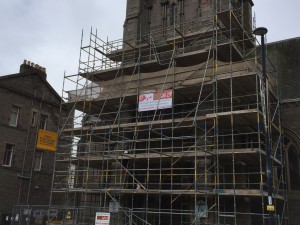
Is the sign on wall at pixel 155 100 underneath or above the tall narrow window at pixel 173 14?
underneath

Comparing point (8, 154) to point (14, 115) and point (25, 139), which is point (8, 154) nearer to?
point (25, 139)

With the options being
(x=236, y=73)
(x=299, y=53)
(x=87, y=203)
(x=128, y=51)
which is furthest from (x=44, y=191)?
(x=299, y=53)

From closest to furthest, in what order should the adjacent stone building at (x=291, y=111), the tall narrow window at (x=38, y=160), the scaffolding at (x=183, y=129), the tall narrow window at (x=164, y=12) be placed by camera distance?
the scaffolding at (x=183, y=129)
the adjacent stone building at (x=291, y=111)
the tall narrow window at (x=164, y=12)
the tall narrow window at (x=38, y=160)

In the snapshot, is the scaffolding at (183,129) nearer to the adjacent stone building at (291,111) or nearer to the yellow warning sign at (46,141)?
the adjacent stone building at (291,111)

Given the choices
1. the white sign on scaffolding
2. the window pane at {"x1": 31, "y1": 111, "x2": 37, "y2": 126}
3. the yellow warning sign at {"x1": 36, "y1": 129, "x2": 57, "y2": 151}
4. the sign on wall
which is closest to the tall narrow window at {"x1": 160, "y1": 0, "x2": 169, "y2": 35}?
the sign on wall

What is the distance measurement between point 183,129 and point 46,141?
10703 millimetres

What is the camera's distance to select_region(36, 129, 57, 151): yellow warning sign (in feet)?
83.6

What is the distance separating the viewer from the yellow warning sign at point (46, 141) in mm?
25484

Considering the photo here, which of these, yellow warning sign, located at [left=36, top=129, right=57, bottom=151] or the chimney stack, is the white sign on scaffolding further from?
the chimney stack

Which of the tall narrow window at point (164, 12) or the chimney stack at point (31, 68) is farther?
the chimney stack at point (31, 68)

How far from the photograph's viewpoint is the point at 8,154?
2675cm

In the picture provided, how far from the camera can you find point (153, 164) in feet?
70.9

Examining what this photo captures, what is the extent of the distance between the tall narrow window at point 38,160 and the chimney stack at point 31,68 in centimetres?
626

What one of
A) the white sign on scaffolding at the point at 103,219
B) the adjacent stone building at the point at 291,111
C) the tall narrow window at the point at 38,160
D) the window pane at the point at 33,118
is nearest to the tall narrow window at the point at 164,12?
the adjacent stone building at the point at 291,111
